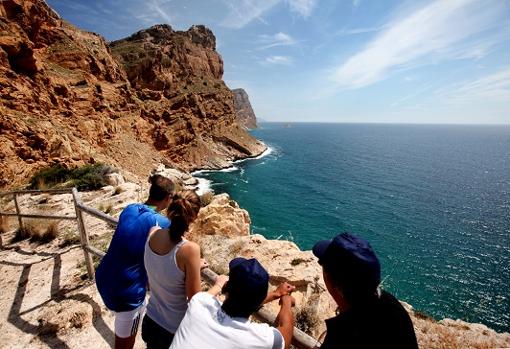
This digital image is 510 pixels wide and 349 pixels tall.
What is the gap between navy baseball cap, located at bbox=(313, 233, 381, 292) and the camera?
184cm

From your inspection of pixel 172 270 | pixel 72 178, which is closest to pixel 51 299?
pixel 172 270

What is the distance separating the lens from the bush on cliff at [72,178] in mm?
13938

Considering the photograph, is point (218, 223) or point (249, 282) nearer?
point (249, 282)

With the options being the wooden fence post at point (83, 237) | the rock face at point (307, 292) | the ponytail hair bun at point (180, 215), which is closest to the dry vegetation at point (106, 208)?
the rock face at point (307, 292)

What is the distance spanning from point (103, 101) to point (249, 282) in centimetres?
4243

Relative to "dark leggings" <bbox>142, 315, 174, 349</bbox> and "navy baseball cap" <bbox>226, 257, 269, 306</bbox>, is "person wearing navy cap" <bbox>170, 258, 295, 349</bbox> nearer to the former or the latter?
"navy baseball cap" <bbox>226, 257, 269, 306</bbox>

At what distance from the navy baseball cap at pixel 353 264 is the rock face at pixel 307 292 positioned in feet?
12.6

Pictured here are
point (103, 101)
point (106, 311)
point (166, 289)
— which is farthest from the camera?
point (103, 101)

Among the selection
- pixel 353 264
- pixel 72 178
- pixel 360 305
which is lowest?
pixel 72 178

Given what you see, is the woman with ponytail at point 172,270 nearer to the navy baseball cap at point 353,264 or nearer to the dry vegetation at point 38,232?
the navy baseball cap at point 353,264

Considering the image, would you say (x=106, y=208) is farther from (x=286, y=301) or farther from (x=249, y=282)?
(x=249, y=282)

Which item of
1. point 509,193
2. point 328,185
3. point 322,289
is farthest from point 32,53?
point 509,193

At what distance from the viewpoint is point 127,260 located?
9.20ft

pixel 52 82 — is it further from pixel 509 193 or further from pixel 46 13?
pixel 509 193
